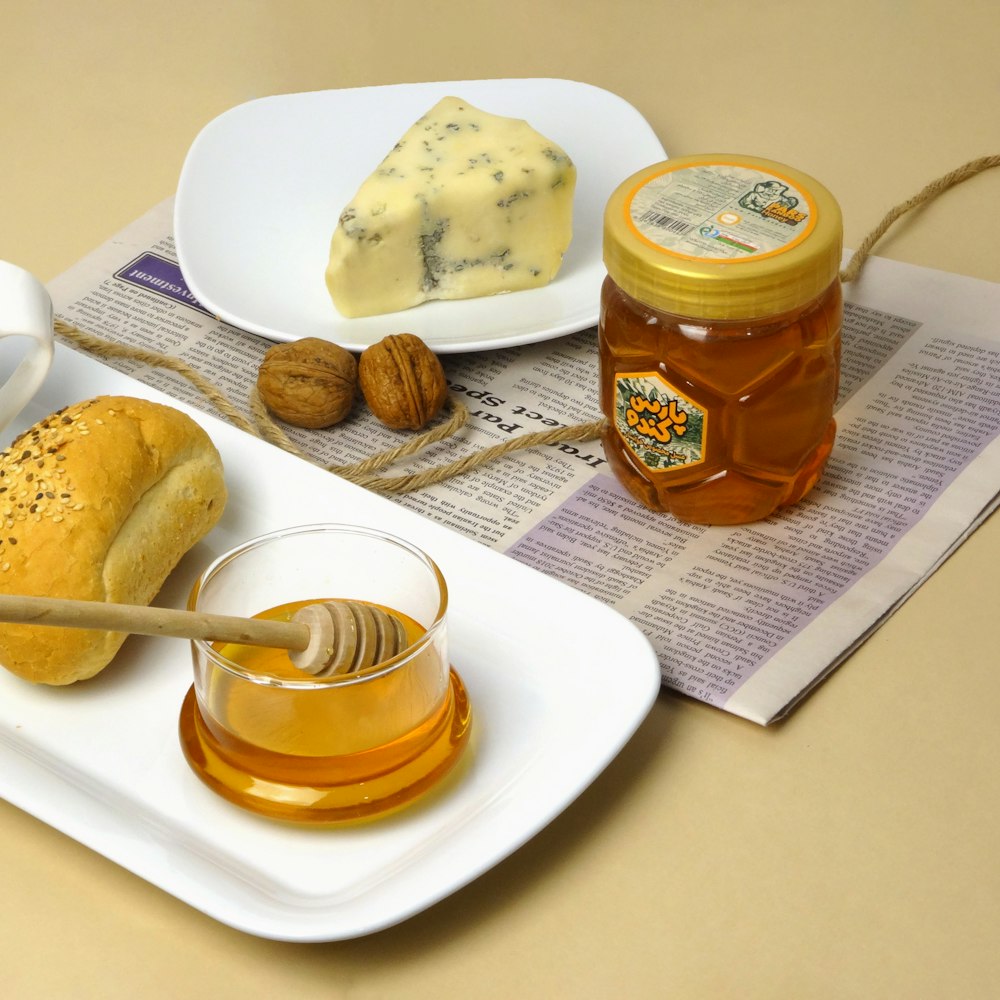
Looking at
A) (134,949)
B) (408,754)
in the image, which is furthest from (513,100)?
(134,949)

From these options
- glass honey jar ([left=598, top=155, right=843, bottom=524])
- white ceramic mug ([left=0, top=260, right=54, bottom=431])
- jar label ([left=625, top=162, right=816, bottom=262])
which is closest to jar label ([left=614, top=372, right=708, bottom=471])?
glass honey jar ([left=598, top=155, right=843, bottom=524])

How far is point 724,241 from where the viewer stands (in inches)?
42.9

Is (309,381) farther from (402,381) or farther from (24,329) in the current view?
(24,329)

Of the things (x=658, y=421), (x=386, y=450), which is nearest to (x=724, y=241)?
(x=658, y=421)

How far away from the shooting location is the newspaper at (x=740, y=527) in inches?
44.8

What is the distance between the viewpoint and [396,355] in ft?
4.43

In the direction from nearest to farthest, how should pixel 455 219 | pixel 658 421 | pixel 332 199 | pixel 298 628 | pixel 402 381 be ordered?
pixel 298 628, pixel 658 421, pixel 402 381, pixel 455 219, pixel 332 199

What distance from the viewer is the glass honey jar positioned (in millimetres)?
1071

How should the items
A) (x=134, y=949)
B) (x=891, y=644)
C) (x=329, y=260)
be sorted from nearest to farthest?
(x=134, y=949)
(x=891, y=644)
(x=329, y=260)

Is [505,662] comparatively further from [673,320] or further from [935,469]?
[935,469]

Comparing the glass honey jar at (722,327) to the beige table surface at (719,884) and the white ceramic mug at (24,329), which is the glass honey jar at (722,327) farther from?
the white ceramic mug at (24,329)

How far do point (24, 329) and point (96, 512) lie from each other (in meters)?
0.26

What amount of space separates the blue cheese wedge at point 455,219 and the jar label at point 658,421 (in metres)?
0.36

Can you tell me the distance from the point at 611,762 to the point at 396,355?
50 centimetres
